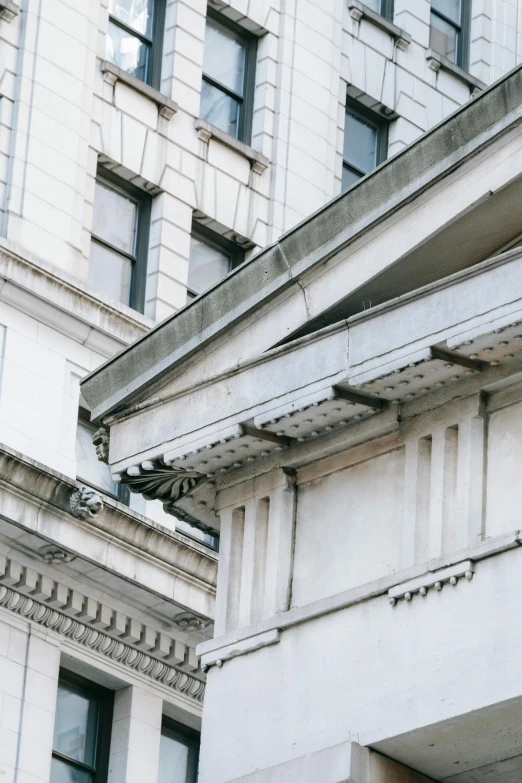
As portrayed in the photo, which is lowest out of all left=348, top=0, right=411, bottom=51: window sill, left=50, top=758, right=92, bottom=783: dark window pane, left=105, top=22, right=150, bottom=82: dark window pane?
left=50, top=758, right=92, bottom=783: dark window pane

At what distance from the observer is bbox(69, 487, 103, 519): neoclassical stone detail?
32.9m

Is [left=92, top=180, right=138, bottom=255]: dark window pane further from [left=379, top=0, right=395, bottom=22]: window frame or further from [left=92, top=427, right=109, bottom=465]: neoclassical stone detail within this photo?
[left=92, top=427, right=109, bottom=465]: neoclassical stone detail

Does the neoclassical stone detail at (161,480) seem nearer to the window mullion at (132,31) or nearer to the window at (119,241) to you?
the window at (119,241)

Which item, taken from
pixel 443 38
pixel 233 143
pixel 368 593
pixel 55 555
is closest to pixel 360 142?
pixel 443 38

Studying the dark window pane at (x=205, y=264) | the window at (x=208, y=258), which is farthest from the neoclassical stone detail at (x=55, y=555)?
the dark window pane at (x=205, y=264)

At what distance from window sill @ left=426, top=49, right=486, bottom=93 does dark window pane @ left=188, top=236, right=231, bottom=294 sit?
8079mm

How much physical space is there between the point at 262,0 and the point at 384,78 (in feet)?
11.8

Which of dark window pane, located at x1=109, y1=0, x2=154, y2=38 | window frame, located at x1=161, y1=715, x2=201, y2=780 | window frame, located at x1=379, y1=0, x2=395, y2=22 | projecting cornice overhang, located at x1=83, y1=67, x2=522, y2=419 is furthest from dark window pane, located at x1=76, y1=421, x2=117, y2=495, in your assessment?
window frame, located at x1=379, y1=0, x2=395, y2=22

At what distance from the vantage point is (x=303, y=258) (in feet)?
71.3

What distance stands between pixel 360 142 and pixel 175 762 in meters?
13.8

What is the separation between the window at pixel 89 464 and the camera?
35625 mm

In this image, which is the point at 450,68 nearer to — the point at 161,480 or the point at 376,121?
the point at 376,121

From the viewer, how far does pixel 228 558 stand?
73.0 ft

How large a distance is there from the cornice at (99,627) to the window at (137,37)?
395 inches
